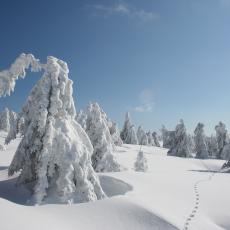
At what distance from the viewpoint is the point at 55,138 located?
14766mm

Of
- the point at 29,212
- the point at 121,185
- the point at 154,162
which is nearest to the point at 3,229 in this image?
the point at 29,212

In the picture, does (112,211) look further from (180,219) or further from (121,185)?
(121,185)

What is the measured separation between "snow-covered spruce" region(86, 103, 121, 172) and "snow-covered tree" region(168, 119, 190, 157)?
141ft

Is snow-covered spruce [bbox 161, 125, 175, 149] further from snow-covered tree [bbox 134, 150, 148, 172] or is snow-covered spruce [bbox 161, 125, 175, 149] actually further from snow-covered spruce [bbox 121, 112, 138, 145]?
snow-covered tree [bbox 134, 150, 148, 172]

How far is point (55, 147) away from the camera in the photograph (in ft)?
47.9

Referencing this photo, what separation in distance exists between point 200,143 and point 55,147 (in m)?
64.2

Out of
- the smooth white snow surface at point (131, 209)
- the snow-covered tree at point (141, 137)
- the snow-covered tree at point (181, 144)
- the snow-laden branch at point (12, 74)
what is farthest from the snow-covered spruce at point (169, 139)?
the snow-laden branch at point (12, 74)

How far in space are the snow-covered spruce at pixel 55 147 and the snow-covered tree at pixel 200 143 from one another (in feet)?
201

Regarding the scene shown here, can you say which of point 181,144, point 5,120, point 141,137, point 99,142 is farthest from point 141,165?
point 5,120

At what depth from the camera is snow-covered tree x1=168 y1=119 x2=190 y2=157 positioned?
6962cm

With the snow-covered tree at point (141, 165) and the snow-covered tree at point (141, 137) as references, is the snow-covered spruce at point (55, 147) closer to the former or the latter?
the snow-covered tree at point (141, 165)

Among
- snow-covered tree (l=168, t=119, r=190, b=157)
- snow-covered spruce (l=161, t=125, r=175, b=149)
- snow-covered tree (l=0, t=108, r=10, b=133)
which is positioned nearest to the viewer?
snow-covered tree (l=168, t=119, r=190, b=157)

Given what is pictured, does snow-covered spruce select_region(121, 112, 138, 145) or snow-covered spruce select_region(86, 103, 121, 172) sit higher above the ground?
snow-covered spruce select_region(121, 112, 138, 145)

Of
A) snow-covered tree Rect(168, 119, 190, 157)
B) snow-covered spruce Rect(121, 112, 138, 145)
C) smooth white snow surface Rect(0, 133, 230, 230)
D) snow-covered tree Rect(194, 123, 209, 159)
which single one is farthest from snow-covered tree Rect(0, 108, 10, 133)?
smooth white snow surface Rect(0, 133, 230, 230)
